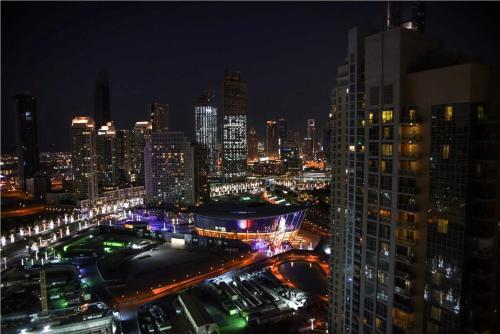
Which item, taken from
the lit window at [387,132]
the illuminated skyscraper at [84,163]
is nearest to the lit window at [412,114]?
the lit window at [387,132]

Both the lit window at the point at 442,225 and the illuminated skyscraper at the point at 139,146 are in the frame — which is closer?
the lit window at the point at 442,225

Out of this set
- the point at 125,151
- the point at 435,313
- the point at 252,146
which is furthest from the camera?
the point at 252,146

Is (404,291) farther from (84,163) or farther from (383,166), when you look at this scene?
(84,163)

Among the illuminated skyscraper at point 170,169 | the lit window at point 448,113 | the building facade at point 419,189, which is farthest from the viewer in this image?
the illuminated skyscraper at point 170,169

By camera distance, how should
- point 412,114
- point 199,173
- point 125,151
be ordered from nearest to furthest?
point 412,114 → point 199,173 → point 125,151

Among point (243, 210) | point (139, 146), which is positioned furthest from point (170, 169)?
point (139, 146)

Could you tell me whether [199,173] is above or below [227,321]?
above

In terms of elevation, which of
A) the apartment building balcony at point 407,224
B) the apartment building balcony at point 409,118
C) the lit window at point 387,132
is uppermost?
the apartment building balcony at point 409,118

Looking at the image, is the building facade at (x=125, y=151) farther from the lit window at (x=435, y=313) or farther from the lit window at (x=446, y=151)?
the lit window at (x=446, y=151)
